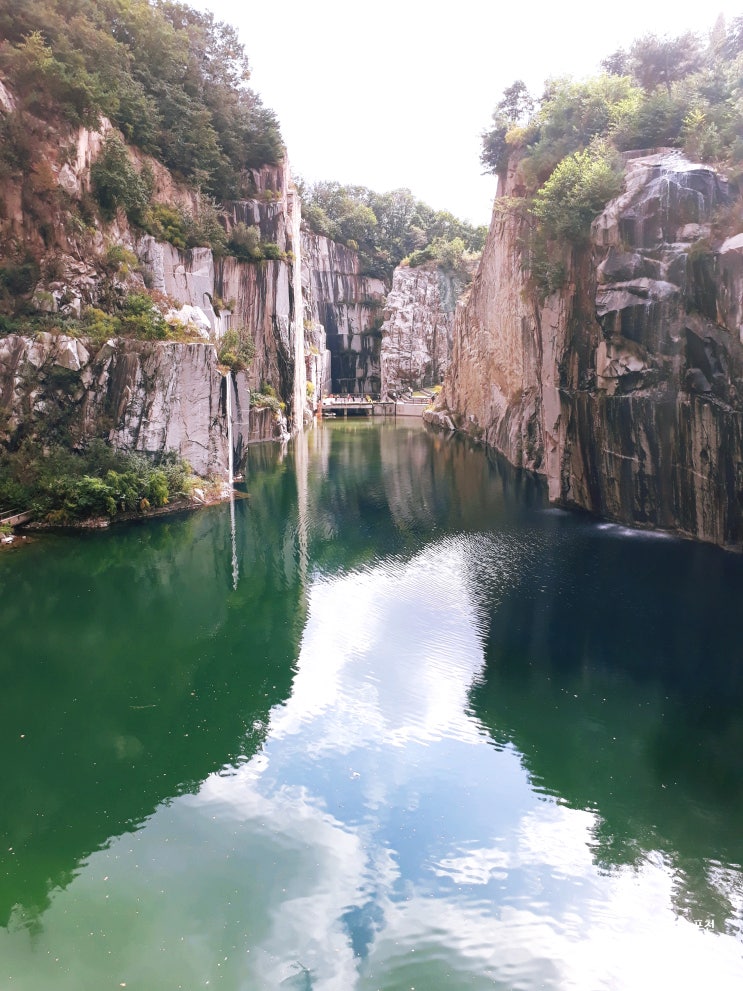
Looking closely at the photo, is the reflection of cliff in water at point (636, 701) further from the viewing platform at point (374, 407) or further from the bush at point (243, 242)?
the viewing platform at point (374, 407)

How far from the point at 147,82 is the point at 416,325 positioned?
37162 mm

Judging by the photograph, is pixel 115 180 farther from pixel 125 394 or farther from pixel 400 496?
pixel 400 496

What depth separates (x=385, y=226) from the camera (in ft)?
236

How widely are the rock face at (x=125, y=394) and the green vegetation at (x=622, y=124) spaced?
41.5ft

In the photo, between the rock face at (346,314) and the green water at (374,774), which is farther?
the rock face at (346,314)

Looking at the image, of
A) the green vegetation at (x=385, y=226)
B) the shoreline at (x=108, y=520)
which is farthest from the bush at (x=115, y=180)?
the green vegetation at (x=385, y=226)

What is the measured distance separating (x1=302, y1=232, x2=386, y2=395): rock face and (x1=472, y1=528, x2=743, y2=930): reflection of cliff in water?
5400cm

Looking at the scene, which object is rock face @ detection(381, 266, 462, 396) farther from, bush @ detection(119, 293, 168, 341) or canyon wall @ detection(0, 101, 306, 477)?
bush @ detection(119, 293, 168, 341)

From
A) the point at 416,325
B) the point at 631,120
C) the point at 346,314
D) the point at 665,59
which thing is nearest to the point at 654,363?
the point at 631,120

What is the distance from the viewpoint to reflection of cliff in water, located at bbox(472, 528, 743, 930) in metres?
7.16

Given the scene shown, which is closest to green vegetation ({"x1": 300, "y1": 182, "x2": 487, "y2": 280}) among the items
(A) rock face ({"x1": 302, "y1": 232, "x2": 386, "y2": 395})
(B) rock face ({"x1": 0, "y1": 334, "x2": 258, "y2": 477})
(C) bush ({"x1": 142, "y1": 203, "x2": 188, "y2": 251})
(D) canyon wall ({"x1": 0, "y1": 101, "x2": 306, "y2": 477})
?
(A) rock face ({"x1": 302, "y1": 232, "x2": 386, "y2": 395})

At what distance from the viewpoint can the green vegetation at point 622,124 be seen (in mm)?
17703

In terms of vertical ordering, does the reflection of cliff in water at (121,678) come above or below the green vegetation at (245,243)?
below

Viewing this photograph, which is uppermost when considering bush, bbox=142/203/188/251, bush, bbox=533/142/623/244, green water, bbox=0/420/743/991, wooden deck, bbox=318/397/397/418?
bush, bbox=142/203/188/251
